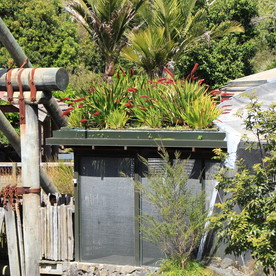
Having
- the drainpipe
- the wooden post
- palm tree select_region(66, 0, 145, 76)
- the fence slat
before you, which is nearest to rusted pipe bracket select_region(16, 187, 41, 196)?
the wooden post

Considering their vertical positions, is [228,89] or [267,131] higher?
[228,89]

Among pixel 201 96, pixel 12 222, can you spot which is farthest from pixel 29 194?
pixel 201 96

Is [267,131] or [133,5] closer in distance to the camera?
[267,131]

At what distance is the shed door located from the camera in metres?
9.45

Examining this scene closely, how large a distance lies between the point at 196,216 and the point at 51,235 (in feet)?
10.4

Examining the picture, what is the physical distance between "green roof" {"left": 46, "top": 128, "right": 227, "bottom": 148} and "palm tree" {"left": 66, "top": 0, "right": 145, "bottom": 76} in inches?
407

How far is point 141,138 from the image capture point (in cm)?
889

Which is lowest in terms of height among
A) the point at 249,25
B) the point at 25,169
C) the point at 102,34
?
the point at 25,169

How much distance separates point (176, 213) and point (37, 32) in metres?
25.3

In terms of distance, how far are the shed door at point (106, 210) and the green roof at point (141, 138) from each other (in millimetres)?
534

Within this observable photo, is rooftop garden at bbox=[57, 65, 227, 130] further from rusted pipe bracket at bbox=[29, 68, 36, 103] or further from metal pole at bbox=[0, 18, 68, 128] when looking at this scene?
rusted pipe bracket at bbox=[29, 68, 36, 103]

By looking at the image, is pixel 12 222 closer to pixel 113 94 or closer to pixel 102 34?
pixel 113 94

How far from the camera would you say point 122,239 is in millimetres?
9516

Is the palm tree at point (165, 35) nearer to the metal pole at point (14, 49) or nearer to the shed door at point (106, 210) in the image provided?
the metal pole at point (14, 49)
